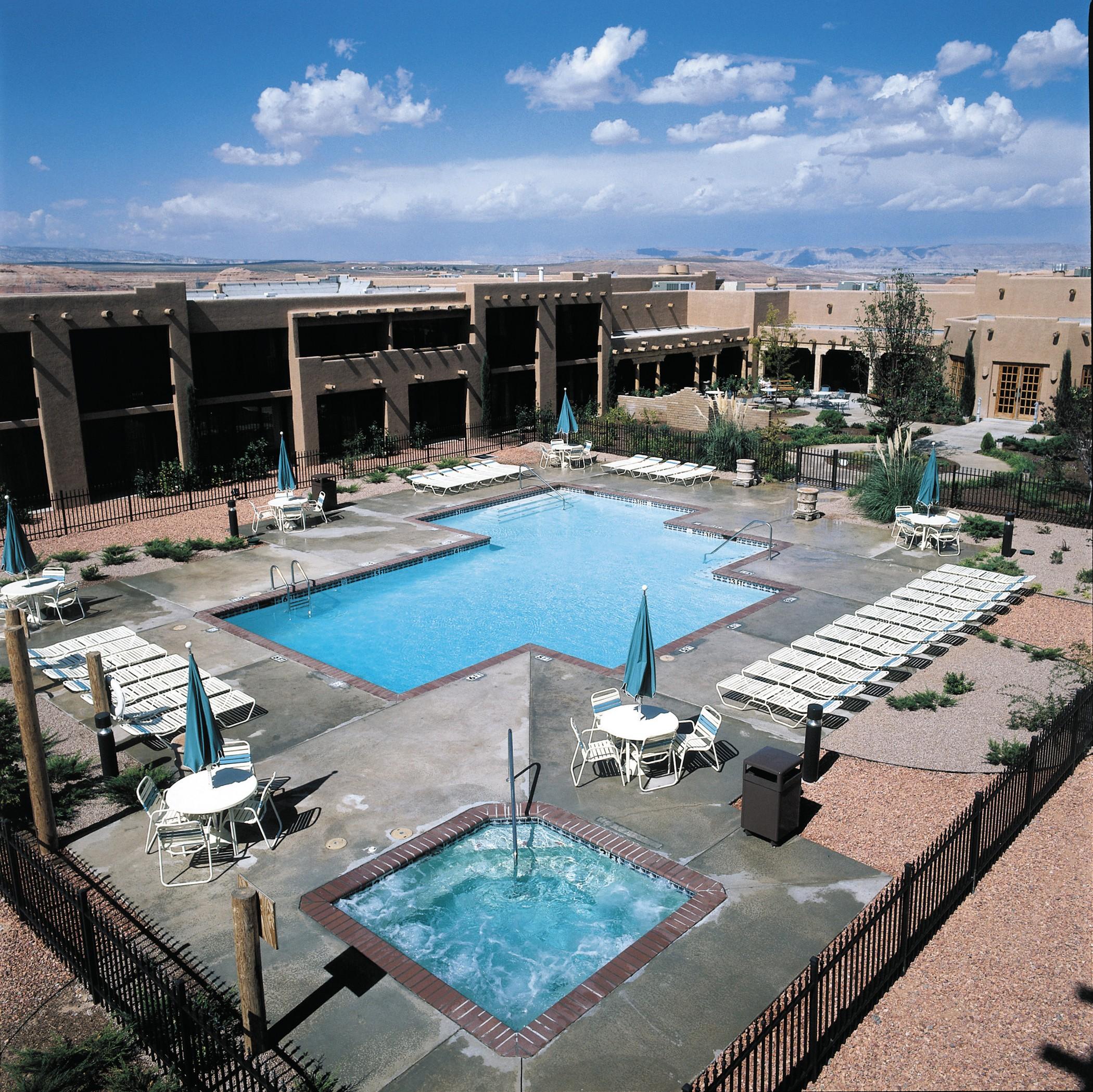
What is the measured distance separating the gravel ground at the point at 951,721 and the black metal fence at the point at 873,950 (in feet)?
4.83

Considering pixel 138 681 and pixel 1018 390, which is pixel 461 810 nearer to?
pixel 138 681

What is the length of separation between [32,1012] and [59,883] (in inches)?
43.0

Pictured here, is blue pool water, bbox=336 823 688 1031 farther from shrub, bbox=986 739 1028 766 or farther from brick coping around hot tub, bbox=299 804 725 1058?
shrub, bbox=986 739 1028 766

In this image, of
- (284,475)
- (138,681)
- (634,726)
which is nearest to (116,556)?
(284,475)

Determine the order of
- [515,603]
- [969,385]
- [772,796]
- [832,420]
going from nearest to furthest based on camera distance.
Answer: [772,796] < [515,603] < [832,420] < [969,385]

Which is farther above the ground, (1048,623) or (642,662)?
(642,662)

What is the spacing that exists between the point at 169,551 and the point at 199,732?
12.5 m

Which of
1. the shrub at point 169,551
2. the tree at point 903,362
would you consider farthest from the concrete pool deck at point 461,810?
the tree at point 903,362

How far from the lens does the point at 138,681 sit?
1504cm

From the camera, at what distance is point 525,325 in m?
38.5

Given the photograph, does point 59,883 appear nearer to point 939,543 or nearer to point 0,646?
point 0,646

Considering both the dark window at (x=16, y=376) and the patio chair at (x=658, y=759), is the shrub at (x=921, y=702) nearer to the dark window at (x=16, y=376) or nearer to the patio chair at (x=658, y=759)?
the patio chair at (x=658, y=759)

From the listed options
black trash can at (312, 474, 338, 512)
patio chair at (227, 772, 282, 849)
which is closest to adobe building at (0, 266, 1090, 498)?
black trash can at (312, 474, 338, 512)

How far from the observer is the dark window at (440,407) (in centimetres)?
3575
